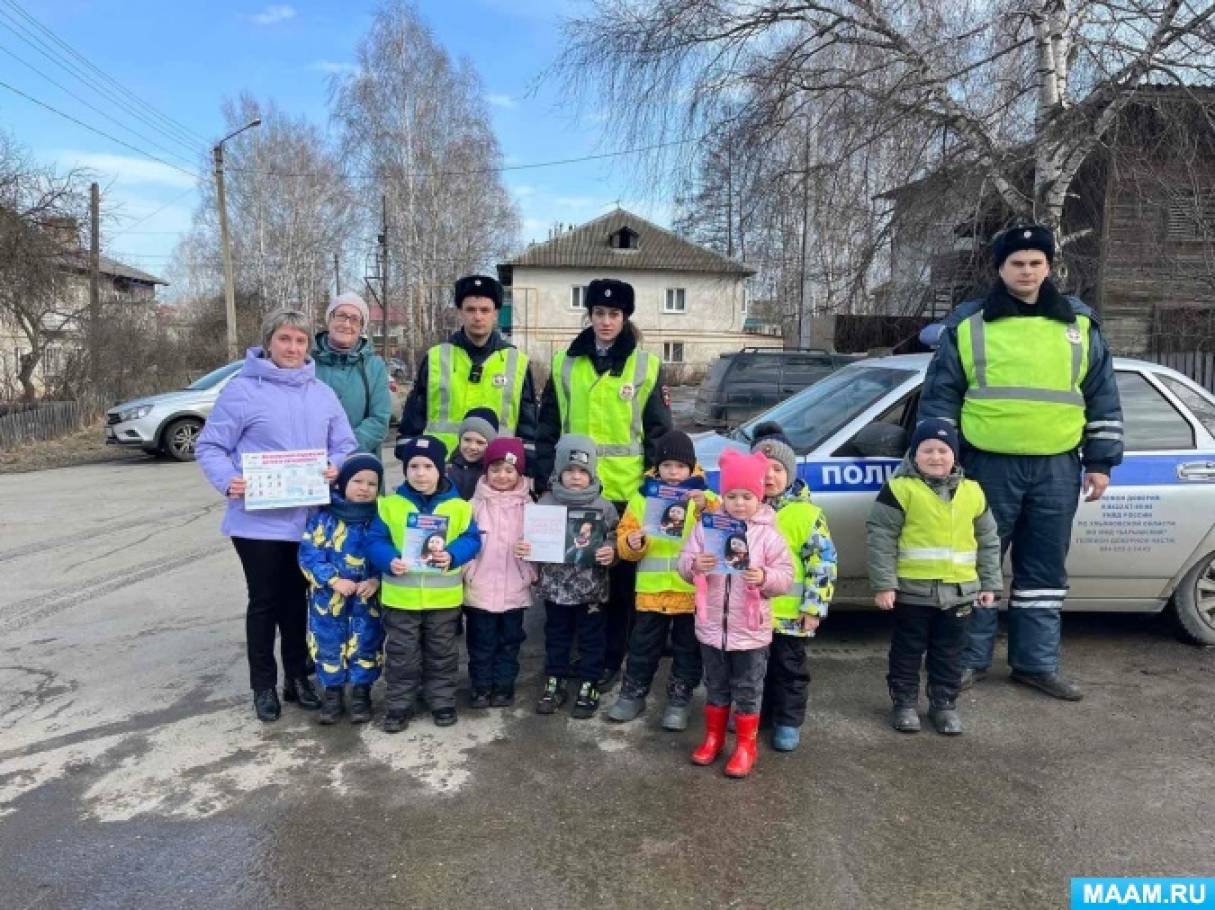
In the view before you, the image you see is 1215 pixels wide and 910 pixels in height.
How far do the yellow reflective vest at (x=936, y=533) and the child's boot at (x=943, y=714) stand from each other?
0.57 metres

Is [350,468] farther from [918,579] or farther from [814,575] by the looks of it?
[918,579]

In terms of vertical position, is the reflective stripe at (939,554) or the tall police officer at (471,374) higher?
the tall police officer at (471,374)

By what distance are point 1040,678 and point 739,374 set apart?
8.16m

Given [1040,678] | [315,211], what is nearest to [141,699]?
[1040,678]

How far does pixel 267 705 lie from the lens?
3.92 meters

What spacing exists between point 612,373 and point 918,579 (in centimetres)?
169

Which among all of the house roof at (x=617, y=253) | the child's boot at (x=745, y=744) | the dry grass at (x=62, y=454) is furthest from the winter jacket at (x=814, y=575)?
the house roof at (x=617, y=253)

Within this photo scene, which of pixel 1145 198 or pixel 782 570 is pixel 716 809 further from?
pixel 1145 198

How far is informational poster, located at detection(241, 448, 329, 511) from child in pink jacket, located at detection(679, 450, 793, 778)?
1.66 m

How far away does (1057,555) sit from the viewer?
416 cm

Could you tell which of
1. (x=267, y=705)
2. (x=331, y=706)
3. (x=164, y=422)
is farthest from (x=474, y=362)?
(x=164, y=422)

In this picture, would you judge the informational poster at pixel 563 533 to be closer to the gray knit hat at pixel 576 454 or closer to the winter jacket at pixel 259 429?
the gray knit hat at pixel 576 454

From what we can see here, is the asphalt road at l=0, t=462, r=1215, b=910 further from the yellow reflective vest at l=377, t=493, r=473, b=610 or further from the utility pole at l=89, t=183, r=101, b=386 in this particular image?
the utility pole at l=89, t=183, r=101, b=386

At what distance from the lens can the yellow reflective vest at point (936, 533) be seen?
3707 millimetres
